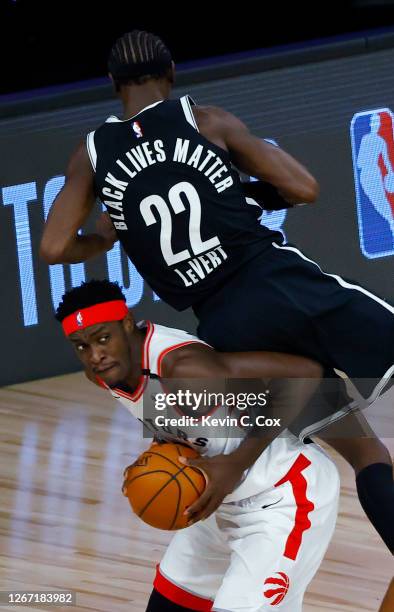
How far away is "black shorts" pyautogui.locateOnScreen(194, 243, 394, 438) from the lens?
13.9 feet

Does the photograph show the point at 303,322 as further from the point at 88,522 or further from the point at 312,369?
the point at 88,522

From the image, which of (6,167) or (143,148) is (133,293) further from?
(143,148)

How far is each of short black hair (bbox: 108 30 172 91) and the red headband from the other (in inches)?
26.8

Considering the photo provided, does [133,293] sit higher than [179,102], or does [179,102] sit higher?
[179,102]

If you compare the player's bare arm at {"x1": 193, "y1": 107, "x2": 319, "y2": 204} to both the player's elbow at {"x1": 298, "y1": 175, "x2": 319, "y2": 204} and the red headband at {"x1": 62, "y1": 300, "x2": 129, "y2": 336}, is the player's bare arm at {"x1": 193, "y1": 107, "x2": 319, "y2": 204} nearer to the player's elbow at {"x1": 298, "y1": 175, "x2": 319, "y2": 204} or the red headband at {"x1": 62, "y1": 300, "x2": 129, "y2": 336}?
the player's elbow at {"x1": 298, "y1": 175, "x2": 319, "y2": 204}

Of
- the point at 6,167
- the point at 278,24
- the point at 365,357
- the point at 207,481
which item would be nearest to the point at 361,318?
the point at 365,357

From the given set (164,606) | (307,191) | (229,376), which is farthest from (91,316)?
(164,606)

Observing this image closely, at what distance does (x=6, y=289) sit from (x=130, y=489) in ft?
11.8

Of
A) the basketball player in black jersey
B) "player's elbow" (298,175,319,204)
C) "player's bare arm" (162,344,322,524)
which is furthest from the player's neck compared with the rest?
"player's bare arm" (162,344,322,524)

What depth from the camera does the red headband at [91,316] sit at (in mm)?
3836

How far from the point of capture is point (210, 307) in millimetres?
4289

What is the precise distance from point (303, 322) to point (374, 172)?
149 inches

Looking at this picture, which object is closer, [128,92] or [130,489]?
[130,489]

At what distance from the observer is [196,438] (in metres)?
3.92
